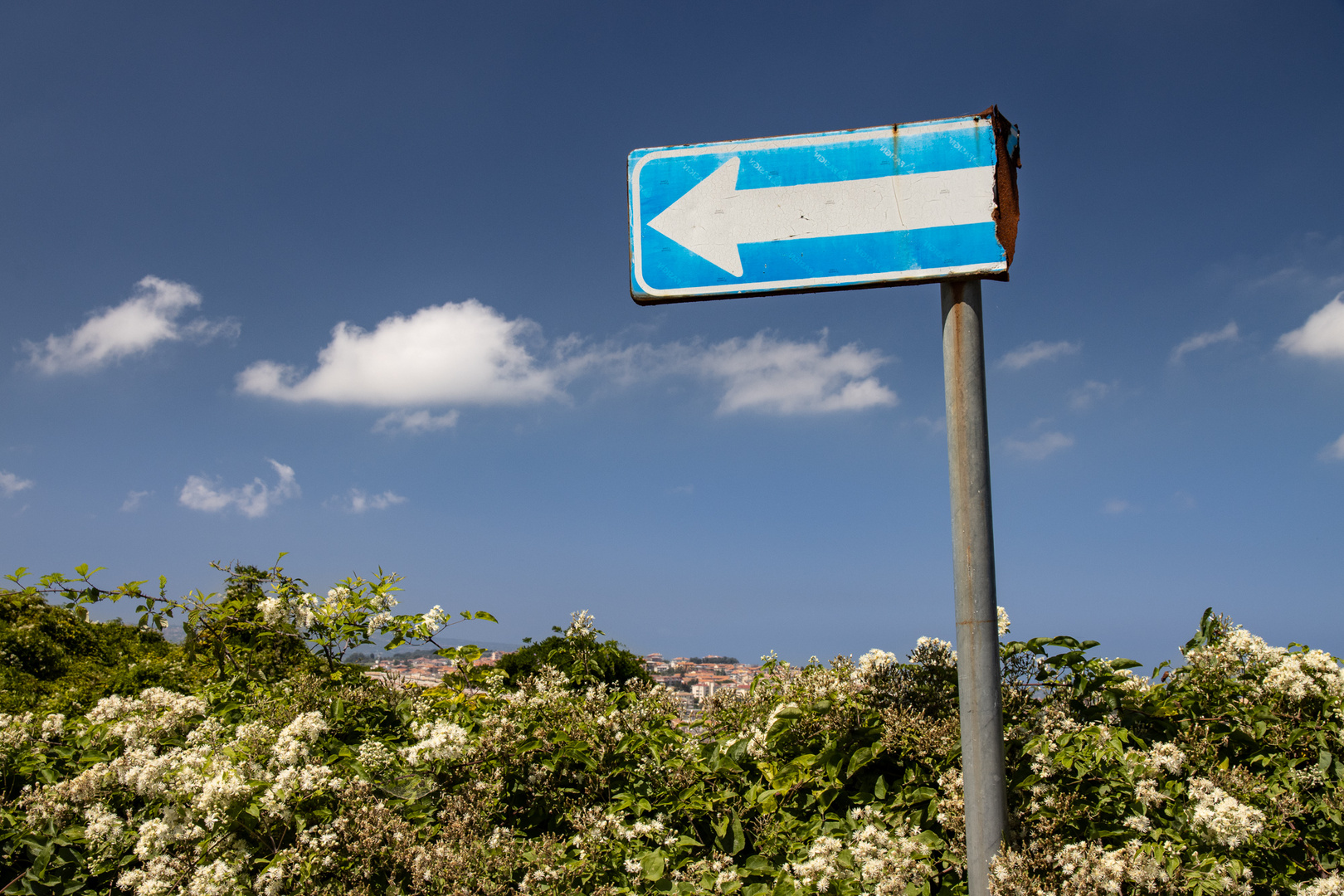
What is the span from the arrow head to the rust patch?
753 millimetres

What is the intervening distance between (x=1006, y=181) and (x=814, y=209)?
553mm

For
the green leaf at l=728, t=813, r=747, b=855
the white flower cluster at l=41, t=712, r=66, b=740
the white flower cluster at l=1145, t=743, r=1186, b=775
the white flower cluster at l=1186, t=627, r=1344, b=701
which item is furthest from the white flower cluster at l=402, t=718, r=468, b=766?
the white flower cluster at l=1186, t=627, r=1344, b=701

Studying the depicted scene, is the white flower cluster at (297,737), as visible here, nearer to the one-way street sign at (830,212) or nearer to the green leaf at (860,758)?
the green leaf at (860,758)

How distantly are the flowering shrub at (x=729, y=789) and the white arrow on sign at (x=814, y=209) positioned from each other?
5.41 ft

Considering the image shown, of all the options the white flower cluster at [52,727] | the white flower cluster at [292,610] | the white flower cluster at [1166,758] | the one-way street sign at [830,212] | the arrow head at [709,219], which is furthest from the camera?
the white flower cluster at [292,610]

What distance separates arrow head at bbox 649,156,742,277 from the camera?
90.0 inches

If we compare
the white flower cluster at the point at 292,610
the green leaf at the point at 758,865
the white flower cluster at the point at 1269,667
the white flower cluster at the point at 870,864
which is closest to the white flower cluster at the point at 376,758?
the white flower cluster at the point at 292,610

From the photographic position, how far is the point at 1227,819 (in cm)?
220

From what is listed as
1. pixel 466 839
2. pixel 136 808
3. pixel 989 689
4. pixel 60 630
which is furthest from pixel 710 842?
pixel 60 630

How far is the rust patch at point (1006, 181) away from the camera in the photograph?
2150mm

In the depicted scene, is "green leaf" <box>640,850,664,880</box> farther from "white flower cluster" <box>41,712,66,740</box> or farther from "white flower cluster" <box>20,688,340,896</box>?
"white flower cluster" <box>41,712,66,740</box>

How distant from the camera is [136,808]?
3145 millimetres

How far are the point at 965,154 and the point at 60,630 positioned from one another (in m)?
7.71

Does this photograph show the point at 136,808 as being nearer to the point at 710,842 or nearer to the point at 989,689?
the point at 710,842
